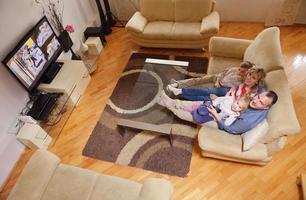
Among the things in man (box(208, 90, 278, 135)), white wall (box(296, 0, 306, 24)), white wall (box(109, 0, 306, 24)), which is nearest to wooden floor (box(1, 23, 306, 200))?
white wall (box(296, 0, 306, 24))

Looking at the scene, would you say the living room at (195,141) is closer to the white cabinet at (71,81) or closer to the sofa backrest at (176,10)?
the white cabinet at (71,81)

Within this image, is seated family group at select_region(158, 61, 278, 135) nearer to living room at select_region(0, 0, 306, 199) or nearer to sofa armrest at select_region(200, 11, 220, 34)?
living room at select_region(0, 0, 306, 199)

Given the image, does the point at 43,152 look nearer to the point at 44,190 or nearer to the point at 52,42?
the point at 44,190

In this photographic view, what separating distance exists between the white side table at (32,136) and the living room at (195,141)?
0.31 feet

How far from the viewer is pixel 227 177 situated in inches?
83.3

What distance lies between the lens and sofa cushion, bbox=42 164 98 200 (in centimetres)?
172

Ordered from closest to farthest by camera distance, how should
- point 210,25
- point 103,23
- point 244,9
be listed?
1. point 210,25
2. point 244,9
3. point 103,23

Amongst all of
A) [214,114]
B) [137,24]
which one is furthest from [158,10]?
[214,114]

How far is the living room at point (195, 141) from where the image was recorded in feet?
6.77

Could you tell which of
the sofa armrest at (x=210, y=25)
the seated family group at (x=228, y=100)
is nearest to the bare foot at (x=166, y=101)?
the seated family group at (x=228, y=100)

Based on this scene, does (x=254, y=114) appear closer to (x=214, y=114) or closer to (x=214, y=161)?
(x=214, y=114)

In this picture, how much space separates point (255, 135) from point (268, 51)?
887 millimetres

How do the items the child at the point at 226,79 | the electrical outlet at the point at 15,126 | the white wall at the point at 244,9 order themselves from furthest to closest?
the white wall at the point at 244,9 → the electrical outlet at the point at 15,126 → the child at the point at 226,79

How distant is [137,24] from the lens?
10.6 feet
